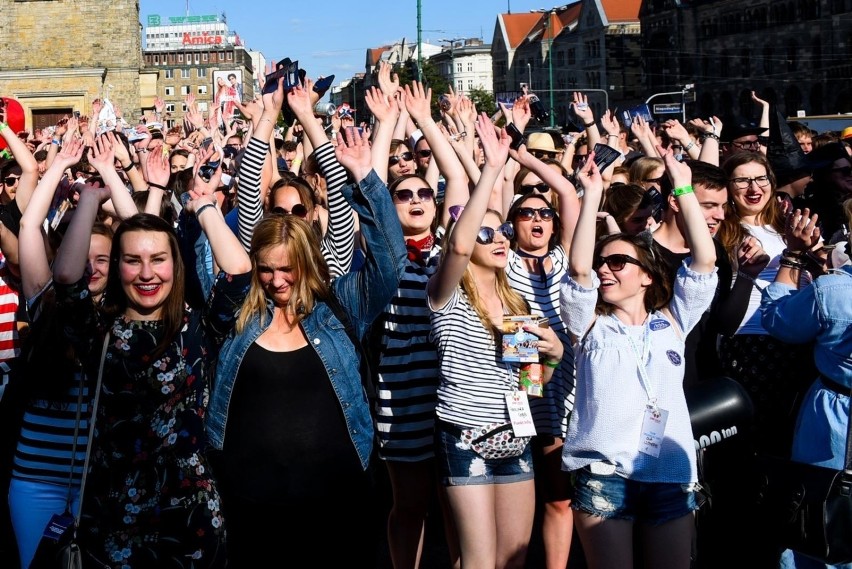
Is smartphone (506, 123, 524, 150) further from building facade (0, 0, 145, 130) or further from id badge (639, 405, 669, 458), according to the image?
building facade (0, 0, 145, 130)

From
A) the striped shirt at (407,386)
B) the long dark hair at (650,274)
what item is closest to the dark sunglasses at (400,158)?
the striped shirt at (407,386)

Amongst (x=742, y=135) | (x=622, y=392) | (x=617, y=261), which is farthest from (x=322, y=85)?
(x=742, y=135)

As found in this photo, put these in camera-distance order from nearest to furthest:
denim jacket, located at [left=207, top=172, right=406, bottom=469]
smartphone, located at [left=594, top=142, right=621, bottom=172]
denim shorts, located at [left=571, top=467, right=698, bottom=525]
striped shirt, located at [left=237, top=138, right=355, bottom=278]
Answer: denim jacket, located at [left=207, top=172, right=406, bottom=469] < denim shorts, located at [left=571, top=467, right=698, bottom=525] < striped shirt, located at [left=237, top=138, right=355, bottom=278] < smartphone, located at [left=594, top=142, right=621, bottom=172]

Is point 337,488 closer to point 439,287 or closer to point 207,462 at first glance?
point 207,462

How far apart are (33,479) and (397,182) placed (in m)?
2.44

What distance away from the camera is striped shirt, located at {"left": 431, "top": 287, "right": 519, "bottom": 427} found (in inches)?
201

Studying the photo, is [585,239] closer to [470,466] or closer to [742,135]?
[470,466]

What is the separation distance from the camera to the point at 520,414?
16.7 ft

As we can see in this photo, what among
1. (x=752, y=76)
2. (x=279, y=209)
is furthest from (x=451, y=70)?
(x=279, y=209)

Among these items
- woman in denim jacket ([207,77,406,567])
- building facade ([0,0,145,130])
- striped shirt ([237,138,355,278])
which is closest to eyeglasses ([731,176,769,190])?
striped shirt ([237,138,355,278])

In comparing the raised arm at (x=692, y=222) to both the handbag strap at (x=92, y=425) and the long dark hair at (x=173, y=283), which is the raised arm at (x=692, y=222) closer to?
the long dark hair at (x=173, y=283)

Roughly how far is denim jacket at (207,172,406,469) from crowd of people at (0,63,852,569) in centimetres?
1

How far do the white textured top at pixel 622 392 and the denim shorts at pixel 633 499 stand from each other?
0.15 ft

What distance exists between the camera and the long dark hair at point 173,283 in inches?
170
